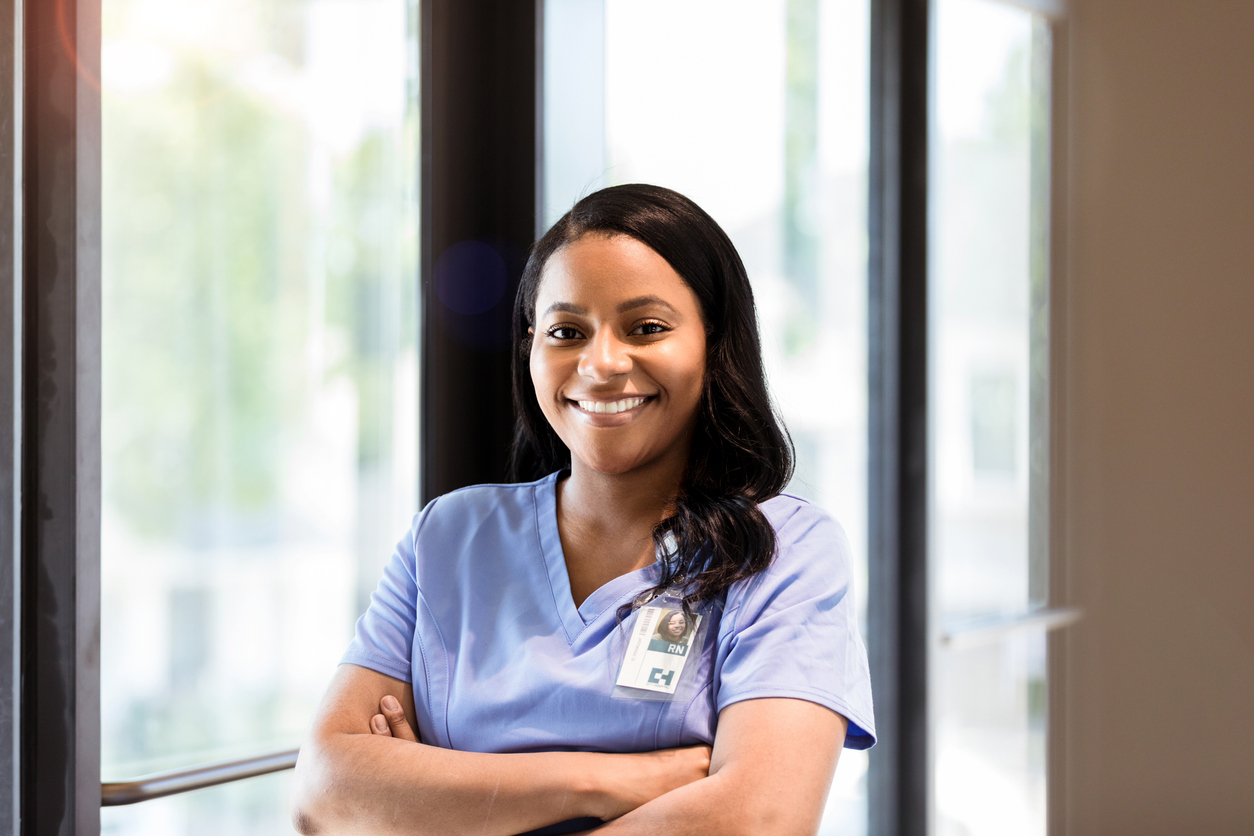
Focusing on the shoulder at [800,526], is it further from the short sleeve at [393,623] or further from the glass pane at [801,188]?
the glass pane at [801,188]

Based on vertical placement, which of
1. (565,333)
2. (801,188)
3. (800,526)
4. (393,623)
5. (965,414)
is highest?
(801,188)

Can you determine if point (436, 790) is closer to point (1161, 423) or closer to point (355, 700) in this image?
point (355, 700)

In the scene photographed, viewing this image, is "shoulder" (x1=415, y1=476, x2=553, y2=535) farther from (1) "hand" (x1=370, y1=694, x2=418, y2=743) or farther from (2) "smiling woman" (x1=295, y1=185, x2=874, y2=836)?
(1) "hand" (x1=370, y1=694, x2=418, y2=743)

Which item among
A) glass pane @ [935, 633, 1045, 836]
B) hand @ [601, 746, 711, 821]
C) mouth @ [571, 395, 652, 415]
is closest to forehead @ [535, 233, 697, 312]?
mouth @ [571, 395, 652, 415]

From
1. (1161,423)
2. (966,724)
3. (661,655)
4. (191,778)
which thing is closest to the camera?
(1161,423)

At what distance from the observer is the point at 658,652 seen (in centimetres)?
86

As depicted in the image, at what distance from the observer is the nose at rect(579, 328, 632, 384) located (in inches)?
36.1

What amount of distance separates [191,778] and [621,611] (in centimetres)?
69

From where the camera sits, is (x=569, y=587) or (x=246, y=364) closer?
(x=569, y=587)

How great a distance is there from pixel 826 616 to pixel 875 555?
3.26ft

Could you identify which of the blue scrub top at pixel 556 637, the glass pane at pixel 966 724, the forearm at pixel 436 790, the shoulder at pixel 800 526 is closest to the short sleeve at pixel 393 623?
the blue scrub top at pixel 556 637

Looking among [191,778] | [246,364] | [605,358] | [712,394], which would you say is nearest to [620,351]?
[605,358]

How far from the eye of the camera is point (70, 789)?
1047mm

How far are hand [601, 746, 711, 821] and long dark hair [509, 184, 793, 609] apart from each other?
A: 169 mm
